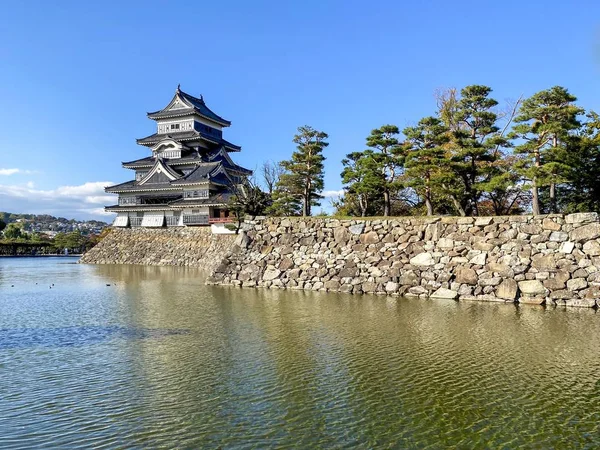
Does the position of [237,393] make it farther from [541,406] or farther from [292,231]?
[292,231]

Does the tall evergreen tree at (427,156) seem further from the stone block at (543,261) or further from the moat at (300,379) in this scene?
the moat at (300,379)

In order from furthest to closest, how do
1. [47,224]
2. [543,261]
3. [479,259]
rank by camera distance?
[47,224], [479,259], [543,261]

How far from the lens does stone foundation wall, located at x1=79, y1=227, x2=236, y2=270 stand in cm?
3012

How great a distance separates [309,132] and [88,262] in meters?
21.7

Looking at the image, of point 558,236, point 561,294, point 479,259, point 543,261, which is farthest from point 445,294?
point 558,236

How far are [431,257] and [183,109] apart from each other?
29775 mm

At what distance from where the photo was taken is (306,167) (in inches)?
866

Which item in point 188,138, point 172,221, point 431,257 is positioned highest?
point 188,138

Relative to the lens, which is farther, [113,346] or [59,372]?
[113,346]

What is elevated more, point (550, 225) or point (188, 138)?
point (188, 138)

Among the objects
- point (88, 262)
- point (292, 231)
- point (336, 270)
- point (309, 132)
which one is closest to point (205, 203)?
point (88, 262)

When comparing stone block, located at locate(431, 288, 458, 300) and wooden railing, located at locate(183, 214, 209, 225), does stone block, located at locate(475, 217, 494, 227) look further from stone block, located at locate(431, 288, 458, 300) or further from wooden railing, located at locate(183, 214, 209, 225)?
wooden railing, located at locate(183, 214, 209, 225)

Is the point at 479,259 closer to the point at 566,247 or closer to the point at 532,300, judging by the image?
the point at 532,300

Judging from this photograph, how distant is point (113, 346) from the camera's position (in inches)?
293
